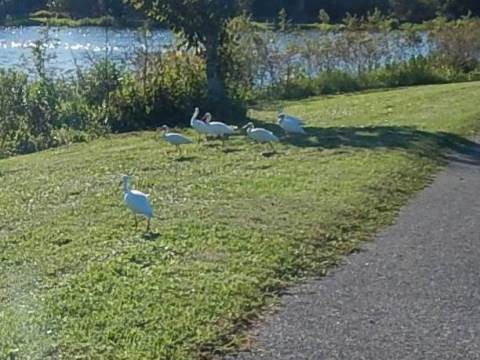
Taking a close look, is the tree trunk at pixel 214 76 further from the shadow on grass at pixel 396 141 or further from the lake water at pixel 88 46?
the shadow on grass at pixel 396 141

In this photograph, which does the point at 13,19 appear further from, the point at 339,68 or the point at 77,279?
the point at 77,279

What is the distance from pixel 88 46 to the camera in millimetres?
39062

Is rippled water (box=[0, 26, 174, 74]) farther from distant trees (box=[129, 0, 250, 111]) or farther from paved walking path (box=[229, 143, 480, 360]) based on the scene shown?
paved walking path (box=[229, 143, 480, 360])

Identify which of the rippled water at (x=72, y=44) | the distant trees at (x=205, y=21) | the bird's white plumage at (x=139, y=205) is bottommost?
the rippled water at (x=72, y=44)

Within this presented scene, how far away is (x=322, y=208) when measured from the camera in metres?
10.9

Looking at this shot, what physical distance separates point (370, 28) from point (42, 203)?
25.9 meters

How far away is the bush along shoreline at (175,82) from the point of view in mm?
22188

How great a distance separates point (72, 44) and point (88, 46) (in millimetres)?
7822

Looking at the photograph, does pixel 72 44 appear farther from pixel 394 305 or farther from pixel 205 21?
pixel 394 305

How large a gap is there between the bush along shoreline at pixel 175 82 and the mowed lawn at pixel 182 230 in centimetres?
364

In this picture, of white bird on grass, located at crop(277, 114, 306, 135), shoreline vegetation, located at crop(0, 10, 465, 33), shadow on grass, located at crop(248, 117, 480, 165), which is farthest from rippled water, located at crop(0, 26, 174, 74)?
white bird on grass, located at crop(277, 114, 306, 135)

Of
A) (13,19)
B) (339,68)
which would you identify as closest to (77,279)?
(339,68)

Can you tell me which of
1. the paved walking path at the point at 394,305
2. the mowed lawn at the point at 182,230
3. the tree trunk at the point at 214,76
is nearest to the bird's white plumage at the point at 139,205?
the mowed lawn at the point at 182,230

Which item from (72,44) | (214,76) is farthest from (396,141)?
(72,44)
